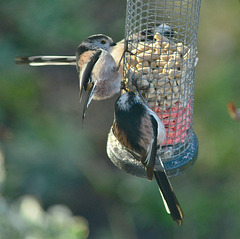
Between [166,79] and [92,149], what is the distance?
383 centimetres

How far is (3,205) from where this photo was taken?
339cm

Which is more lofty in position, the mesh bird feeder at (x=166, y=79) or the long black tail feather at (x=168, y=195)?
the mesh bird feeder at (x=166, y=79)

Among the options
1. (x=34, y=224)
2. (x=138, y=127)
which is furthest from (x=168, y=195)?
(x=34, y=224)

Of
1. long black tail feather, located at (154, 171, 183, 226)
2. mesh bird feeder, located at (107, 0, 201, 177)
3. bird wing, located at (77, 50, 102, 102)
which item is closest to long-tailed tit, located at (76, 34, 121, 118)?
bird wing, located at (77, 50, 102, 102)

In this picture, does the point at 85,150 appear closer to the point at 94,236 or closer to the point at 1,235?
the point at 94,236

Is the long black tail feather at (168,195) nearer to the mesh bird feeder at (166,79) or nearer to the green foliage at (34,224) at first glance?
the mesh bird feeder at (166,79)

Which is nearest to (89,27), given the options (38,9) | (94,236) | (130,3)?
(38,9)

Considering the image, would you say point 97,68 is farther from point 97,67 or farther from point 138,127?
point 138,127

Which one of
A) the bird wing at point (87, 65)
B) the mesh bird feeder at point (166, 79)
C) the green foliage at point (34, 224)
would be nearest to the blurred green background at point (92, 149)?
the green foliage at point (34, 224)

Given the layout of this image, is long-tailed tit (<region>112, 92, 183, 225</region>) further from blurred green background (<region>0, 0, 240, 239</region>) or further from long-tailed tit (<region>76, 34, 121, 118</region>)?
blurred green background (<region>0, 0, 240, 239</region>)

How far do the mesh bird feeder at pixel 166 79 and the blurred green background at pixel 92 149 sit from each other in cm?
281

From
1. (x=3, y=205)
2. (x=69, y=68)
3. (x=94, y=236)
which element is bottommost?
(x=94, y=236)

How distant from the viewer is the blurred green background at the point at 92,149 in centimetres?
639

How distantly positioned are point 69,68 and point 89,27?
3.87 ft
